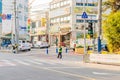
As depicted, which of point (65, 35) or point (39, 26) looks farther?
point (39, 26)

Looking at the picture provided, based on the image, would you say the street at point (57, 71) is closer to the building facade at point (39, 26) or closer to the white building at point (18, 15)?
the white building at point (18, 15)

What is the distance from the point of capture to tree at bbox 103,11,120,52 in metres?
35.3

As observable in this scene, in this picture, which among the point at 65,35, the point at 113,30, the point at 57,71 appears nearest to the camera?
the point at 57,71

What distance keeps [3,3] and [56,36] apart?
1580 cm

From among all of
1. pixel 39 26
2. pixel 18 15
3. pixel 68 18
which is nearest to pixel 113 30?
pixel 68 18

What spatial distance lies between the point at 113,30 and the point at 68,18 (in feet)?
202

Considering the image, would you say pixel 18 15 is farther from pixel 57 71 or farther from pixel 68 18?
pixel 57 71

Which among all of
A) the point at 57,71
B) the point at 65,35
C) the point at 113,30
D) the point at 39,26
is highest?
the point at 39,26

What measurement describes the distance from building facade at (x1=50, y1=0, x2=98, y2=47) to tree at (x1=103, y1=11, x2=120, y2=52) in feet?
163

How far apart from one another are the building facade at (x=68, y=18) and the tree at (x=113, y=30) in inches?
1959

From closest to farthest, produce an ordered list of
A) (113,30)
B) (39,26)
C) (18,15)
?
(113,30) < (18,15) < (39,26)

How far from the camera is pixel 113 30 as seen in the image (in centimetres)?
3541

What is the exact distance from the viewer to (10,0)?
102 meters

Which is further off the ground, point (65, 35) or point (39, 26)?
point (39, 26)
